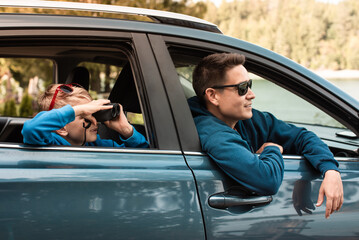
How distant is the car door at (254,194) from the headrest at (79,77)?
1048 mm

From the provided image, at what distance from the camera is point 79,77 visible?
2723 mm

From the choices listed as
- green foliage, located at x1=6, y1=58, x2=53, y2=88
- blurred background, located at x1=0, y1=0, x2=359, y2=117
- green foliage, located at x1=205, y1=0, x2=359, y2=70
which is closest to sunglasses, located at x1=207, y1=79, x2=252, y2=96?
green foliage, located at x1=6, y1=58, x2=53, y2=88

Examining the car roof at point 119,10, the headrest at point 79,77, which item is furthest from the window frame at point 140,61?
the headrest at point 79,77

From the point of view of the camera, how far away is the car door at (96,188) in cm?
136

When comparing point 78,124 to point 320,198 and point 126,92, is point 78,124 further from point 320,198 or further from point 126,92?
point 320,198

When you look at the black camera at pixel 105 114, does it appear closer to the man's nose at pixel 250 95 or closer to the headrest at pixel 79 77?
the man's nose at pixel 250 95

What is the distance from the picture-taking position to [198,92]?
1.97 m

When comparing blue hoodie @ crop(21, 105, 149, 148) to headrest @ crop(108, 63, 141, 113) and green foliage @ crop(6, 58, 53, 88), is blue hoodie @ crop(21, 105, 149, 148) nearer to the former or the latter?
headrest @ crop(108, 63, 141, 113)

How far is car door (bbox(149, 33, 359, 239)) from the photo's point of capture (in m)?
1.54

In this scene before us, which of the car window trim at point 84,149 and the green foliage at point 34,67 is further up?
the green foliage at point 34,67

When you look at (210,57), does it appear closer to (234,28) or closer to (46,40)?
(46,40)

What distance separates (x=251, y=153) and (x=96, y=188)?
0.62m

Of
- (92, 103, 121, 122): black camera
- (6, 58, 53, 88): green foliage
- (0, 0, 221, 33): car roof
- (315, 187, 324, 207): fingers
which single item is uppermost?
(6, 58, 53, 88): green foliage

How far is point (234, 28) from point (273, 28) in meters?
5.30
